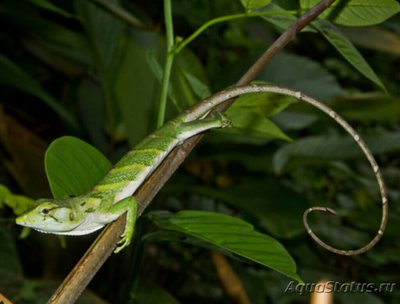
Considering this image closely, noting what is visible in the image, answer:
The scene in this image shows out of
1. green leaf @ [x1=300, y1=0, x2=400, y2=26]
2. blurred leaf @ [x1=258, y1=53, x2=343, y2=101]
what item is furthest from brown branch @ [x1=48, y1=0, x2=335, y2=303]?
blurred leaf @ [x1=258, y1=53, x2=343, y2=101]

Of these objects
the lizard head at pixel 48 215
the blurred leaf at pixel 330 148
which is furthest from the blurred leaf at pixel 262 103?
the blurred leaf at pixel 330 148

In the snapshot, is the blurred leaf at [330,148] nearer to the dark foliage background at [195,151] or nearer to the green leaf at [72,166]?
the dark foliage background at [195,151]

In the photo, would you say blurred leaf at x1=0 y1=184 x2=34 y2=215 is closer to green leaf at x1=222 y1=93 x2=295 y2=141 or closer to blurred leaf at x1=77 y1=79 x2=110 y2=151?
green leaf at x1=222 y1=93 x2=295 y2=141

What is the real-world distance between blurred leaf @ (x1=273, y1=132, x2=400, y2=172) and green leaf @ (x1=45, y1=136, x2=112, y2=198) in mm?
1027

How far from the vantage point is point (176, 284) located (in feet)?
8.22

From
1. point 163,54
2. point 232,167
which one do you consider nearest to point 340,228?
point 232,167

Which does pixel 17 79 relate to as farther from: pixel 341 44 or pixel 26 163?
pixel 341 44

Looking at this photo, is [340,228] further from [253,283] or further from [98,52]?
[98,52]

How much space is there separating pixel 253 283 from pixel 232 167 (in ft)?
2.08

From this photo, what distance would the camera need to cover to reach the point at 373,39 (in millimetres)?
2451

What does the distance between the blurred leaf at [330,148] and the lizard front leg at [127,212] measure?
3.62 ft

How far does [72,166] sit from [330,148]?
1.25 m

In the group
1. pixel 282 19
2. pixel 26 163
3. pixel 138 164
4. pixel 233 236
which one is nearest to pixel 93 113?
pixel 26 163

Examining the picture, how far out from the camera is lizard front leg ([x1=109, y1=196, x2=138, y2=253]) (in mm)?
962
